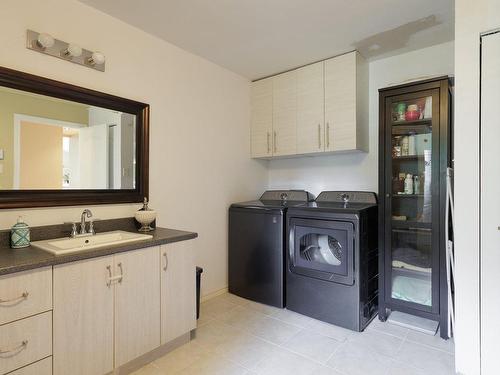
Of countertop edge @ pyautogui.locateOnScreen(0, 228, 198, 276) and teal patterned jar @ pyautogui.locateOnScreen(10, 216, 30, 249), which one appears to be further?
teal patterned jar @ pyautogui.locateOnScreen(10, 216, 30, 249)

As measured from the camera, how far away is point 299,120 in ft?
9.73

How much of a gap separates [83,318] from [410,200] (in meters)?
2.57

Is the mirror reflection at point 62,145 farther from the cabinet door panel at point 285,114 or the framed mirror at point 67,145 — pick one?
the cabinet door panel at point 285,114

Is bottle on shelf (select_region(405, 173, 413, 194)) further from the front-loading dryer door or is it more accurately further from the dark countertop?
the dark countertop

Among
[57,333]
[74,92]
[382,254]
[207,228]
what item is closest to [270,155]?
[207,228]

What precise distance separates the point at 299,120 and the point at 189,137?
45.9 inches

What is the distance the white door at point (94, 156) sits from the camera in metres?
2.00

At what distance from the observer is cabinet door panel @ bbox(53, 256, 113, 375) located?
141 cm

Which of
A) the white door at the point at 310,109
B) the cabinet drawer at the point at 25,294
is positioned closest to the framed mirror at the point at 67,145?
the cabinet drawer at the point at 25,294

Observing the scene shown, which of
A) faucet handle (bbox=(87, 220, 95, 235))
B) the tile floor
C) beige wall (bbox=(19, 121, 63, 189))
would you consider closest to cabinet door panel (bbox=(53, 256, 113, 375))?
the tile floor

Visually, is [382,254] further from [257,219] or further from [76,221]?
[76,221]

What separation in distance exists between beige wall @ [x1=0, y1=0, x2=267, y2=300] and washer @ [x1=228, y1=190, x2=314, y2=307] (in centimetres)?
15

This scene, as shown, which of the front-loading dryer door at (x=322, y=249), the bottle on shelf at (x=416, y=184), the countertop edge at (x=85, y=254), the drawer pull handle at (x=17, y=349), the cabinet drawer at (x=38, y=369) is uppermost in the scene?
the bottle on shelf at (x=416, y=184)

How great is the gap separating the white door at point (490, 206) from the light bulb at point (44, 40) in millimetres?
2586
